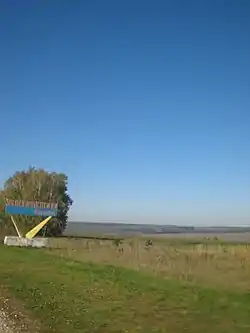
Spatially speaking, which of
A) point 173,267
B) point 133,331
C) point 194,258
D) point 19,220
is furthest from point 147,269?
point 19,220

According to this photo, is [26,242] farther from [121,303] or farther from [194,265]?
[121,303]

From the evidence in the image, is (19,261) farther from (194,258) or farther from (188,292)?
(188,292)

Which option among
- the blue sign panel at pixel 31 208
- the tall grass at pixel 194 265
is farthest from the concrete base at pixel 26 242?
the tall grass at pixel 194 265

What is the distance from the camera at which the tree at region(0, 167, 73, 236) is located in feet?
227

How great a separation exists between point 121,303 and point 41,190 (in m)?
55.0

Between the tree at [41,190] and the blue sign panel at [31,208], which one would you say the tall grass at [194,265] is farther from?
the tree at [41,190]

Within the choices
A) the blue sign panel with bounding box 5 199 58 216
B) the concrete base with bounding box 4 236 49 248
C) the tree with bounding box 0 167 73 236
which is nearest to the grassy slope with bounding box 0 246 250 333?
the concrete base with bounding box 4 236 49 248

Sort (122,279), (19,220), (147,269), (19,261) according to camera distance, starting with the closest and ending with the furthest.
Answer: (122,279) → (147,269) → (19,261) → (19,220)

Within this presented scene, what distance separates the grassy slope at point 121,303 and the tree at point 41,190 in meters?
46.1

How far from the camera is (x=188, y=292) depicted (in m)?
17.8

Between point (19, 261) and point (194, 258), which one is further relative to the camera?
point (194, 258)

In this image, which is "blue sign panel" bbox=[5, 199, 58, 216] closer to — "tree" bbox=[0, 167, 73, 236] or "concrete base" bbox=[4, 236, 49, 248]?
"concrete base" bbox=[4, 236, 49, 248]

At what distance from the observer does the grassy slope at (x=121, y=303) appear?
40.9 feet

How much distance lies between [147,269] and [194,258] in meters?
6.39
